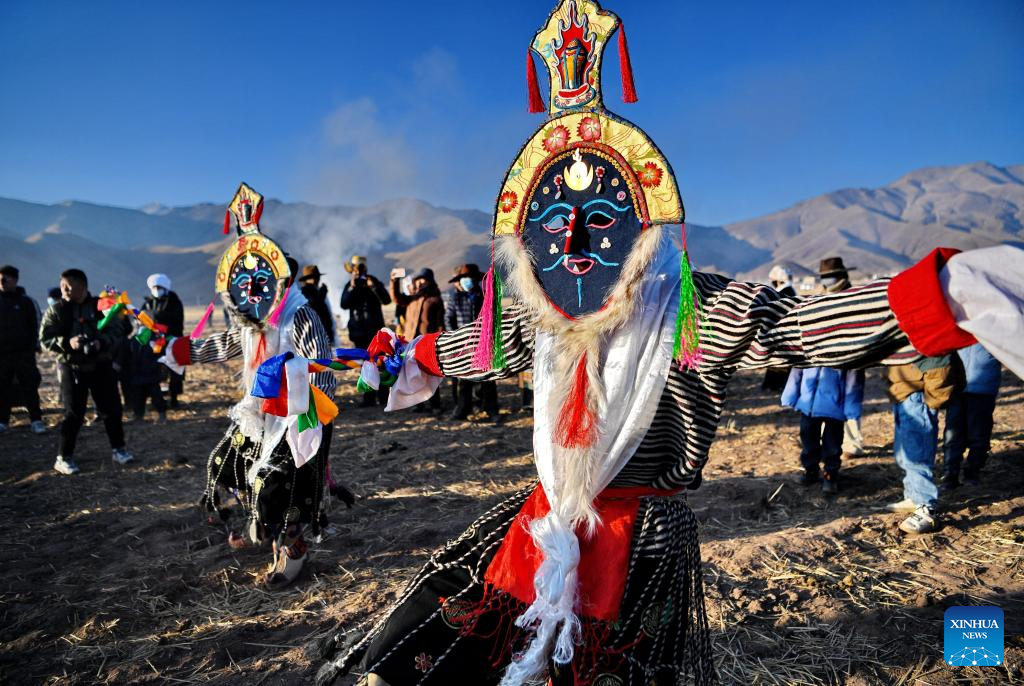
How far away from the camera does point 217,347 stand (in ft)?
15.8

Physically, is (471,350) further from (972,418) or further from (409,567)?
(972,418)

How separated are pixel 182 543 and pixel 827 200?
7497 inches

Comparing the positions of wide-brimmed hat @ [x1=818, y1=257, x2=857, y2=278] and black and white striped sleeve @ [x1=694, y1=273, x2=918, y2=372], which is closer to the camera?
black and white striped sleeve @ [x1=694, y1=273, x2=918, y2=372]

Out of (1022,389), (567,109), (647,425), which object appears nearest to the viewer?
(647,425)

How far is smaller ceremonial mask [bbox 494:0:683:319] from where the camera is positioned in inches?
84.4

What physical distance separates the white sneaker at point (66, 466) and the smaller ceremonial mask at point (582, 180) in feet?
25.0

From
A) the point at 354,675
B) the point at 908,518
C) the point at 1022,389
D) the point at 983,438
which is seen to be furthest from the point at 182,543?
the point at 1022,389

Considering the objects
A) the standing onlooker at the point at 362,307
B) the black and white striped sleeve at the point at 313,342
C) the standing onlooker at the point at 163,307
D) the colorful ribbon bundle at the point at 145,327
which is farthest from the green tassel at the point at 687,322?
the standing onlooker at the point at 163,307

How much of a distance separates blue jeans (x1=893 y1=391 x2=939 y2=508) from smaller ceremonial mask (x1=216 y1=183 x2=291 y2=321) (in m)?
5.39

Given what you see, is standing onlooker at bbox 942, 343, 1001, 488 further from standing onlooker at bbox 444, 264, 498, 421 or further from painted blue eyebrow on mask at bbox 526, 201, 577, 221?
standing onlooker at bbox 444, 264, 498, 421

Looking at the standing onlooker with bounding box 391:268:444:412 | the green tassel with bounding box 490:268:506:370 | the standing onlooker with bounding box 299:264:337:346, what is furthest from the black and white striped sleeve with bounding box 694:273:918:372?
the standing onlooker with bounding box 299:264:337:346

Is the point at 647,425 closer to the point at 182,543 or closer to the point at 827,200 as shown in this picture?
the point at 182,543

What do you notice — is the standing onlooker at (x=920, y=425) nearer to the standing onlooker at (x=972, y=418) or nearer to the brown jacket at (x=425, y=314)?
the standing onlooker at (x=972, y=418)

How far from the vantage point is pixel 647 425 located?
2.10 m
